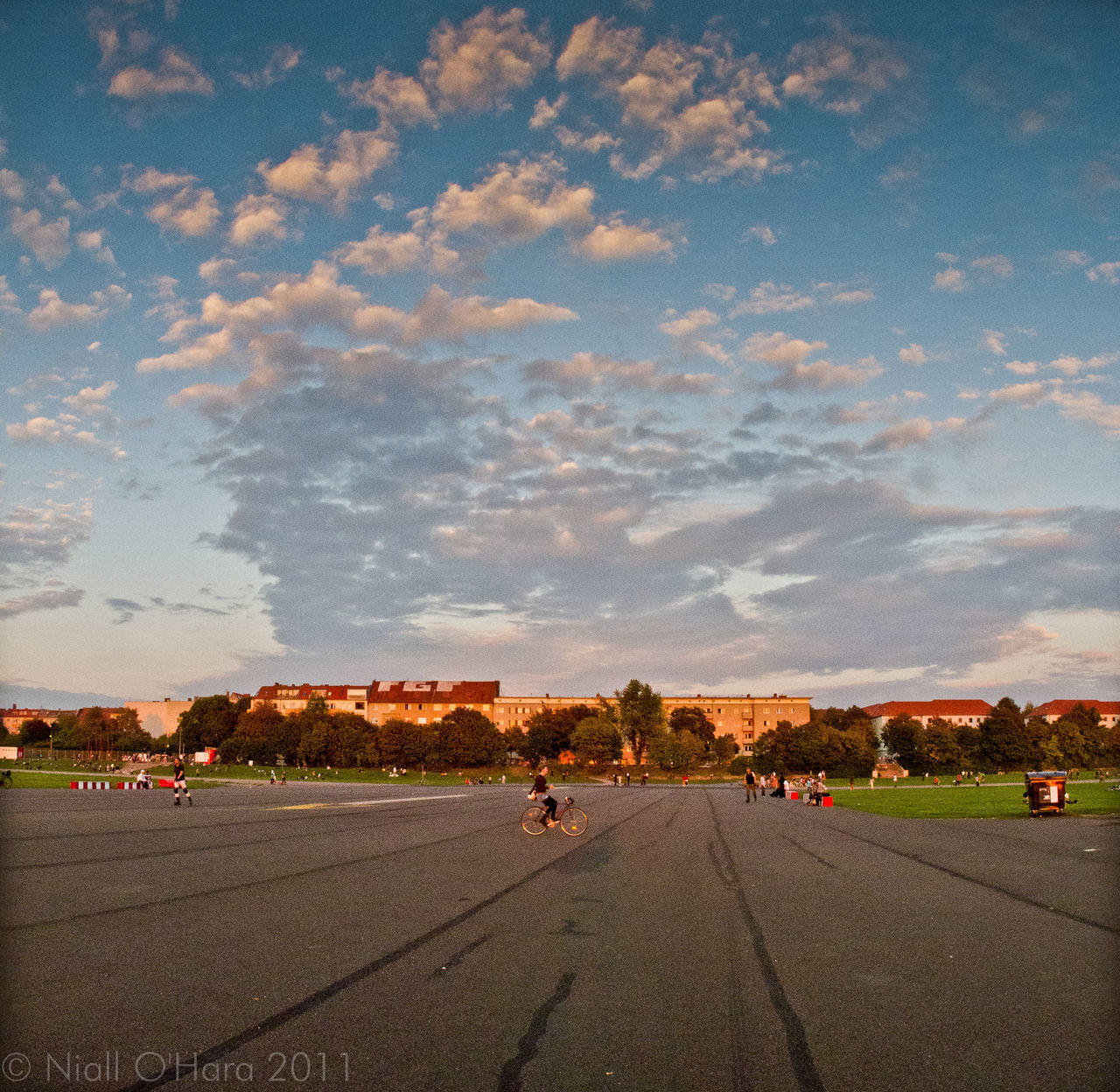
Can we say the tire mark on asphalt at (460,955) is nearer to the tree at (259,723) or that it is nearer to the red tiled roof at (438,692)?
the tree at (259,723)

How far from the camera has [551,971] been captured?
9.01 metres

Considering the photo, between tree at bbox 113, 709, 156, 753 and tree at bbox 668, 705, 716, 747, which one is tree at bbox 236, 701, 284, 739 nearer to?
tree at bbox 113, 709, 156, 753

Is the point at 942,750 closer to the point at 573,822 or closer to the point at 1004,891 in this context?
the point at 573,822

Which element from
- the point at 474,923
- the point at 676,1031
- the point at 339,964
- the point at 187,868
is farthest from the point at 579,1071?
the point at 187,868

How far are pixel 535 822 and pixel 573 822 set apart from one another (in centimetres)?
118

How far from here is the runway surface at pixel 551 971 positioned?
252 inches

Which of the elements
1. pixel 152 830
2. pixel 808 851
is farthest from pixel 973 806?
pixel 152 830

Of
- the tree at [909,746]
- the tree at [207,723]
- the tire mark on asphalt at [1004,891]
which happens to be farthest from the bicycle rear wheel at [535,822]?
the tree at [207,723]

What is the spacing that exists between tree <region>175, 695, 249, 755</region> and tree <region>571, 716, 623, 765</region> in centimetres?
6458

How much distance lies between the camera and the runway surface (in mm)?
6406

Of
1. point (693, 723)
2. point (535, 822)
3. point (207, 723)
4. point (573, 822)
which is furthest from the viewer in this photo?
point (693, 723)

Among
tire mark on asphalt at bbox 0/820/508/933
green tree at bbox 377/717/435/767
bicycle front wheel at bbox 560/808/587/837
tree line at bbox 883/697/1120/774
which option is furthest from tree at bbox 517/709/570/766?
tire mark on asphalt at bbox 0/820/508/933

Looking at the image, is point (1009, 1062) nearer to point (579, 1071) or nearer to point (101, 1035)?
point (579, 1071)

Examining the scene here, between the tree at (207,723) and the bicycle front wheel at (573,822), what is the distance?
138 metres
